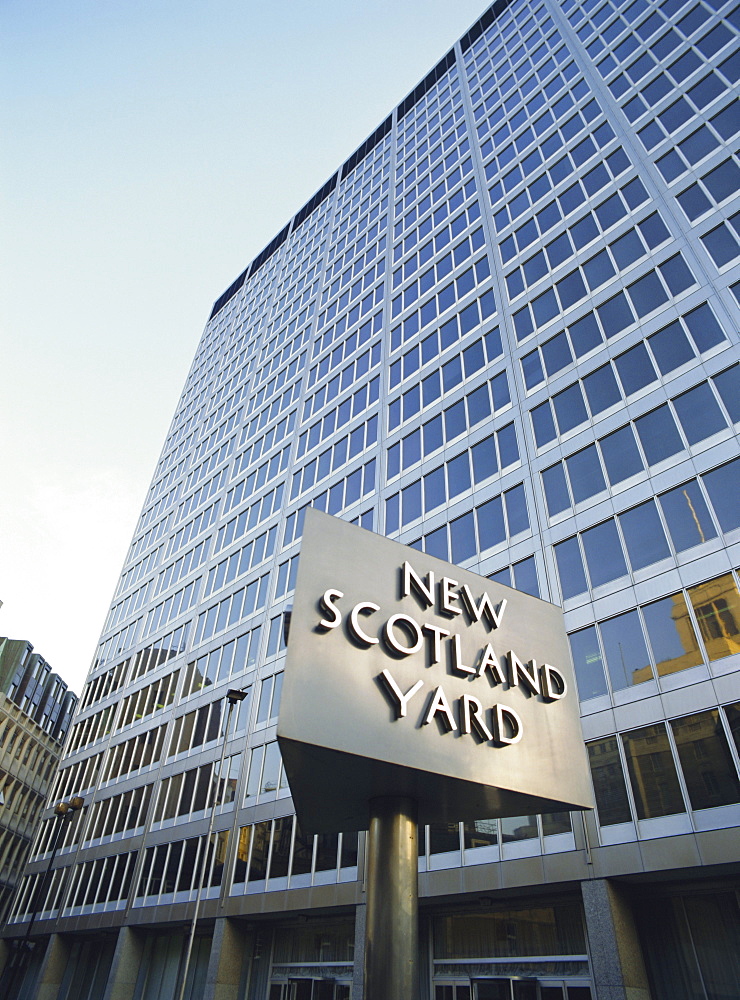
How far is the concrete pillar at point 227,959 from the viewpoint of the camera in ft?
91.4

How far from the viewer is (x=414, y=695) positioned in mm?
9312

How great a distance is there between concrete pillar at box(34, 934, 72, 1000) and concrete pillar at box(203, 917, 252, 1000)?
18156mm

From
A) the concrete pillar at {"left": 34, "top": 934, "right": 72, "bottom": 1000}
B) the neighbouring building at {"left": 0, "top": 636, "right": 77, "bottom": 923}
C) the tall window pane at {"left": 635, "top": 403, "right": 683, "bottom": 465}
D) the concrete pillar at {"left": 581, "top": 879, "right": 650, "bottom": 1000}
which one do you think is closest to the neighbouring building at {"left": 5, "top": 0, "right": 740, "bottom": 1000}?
the concrete pillar at {"left": 581, "top": 879, "right": 650, "bottom": 1000}

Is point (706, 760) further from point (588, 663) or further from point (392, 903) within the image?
point (392, 903)

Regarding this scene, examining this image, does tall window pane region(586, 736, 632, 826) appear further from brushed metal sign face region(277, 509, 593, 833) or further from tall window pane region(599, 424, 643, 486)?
brushed metal sign face region(277, 509, 593, 833)

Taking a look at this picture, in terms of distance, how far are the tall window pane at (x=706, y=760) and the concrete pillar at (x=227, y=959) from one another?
2247cm

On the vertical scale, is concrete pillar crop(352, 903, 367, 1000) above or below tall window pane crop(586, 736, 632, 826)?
below

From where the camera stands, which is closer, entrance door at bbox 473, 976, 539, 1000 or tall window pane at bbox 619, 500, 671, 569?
entrance door at bbox 473, 976, 539, 1000

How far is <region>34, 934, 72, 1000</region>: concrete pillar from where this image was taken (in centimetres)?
3962

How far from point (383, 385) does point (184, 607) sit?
883 inches

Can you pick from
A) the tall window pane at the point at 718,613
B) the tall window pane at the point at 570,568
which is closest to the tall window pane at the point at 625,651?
the tall window pane at the point at 570,568

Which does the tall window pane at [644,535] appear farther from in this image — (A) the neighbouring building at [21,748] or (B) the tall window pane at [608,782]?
(A) the neighbouring building at [21,748]

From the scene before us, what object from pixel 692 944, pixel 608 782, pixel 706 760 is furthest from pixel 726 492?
pixel 692 944

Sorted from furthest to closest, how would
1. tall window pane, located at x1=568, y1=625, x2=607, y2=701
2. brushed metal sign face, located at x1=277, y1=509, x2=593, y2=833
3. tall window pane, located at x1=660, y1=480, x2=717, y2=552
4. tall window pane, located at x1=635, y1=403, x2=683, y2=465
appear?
tall window pane, located at x1=635, y1=403, x2=683, y2=465
tall window pane, located at x1=568, y1=625, x2=607, y2=701
tall window pane, located at x1=660, y1=480, x2=717, y2=552
brushed metal sign face, located at x1=277, y1=509, x2=593, y2=833
